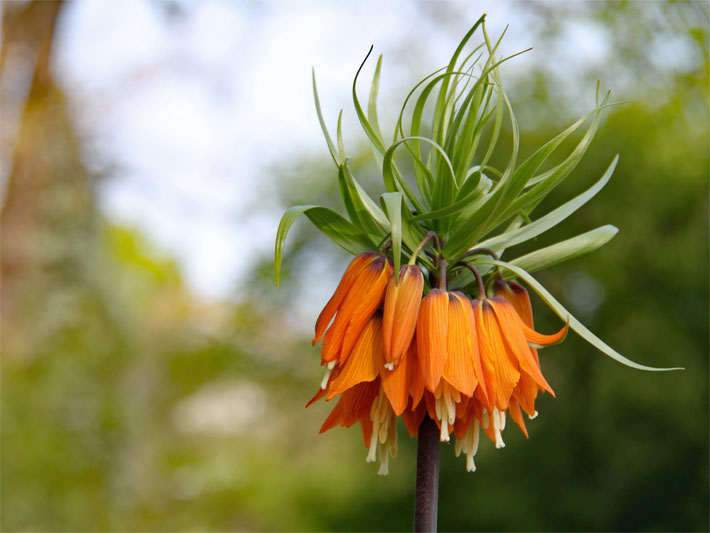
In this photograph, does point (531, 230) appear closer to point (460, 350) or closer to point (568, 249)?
point (568, 249)

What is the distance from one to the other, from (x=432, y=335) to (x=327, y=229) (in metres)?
0.16

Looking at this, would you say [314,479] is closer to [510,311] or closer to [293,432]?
[293,432]

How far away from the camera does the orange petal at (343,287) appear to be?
2.07 feet

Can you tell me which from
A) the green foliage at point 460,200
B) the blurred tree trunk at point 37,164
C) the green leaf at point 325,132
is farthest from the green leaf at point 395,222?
the blurred tree trunk at point 37,164

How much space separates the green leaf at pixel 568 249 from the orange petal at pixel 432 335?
0.11 meters

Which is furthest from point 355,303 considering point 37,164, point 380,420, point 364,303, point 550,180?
point 37,164

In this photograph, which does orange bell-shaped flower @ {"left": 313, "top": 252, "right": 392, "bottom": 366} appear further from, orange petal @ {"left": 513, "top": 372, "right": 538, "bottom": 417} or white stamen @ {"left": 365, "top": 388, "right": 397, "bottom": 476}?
orange petal @ {"left": 513, "top": 372, "right": 538, "bottom": 417}

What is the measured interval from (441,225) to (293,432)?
8.52 m

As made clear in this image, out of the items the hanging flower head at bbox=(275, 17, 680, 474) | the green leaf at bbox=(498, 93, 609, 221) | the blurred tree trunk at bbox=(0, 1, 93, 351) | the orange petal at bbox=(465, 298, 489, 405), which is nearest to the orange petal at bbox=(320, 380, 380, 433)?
the hanging flower head at bbox=(275, 17, 680, 474)

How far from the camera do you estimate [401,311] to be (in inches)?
23.4

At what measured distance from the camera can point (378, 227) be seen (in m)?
0.69

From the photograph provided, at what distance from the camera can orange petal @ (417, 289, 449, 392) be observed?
58 cm

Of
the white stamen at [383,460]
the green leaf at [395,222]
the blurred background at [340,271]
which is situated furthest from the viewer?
the blurred background at [340,271]

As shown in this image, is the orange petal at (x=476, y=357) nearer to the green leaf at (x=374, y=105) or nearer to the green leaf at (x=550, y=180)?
the green leaf at (x=550, y=180)
